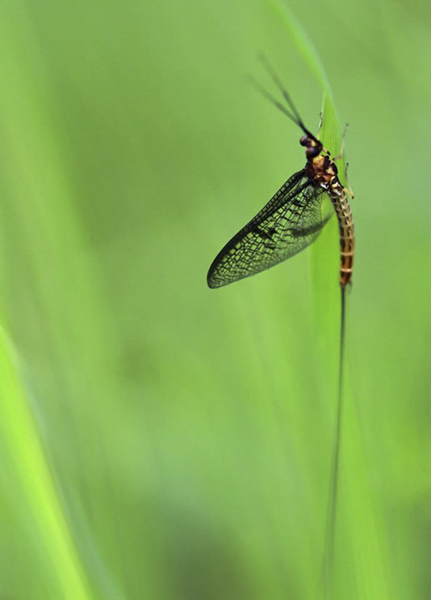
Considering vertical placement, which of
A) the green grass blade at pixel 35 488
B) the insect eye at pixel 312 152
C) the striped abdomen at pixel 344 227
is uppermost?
the insect eye at pixel 312 152

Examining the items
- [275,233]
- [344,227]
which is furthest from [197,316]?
[344,227]

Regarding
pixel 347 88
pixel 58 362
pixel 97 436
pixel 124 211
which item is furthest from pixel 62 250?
pixel 347 88

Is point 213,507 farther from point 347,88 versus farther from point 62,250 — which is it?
point 347,88

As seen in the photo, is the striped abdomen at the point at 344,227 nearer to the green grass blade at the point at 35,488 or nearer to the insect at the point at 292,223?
the insect at the point at 292,223

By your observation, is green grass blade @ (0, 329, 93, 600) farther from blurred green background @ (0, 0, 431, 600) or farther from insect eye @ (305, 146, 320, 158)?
insect eye @ (305, 146, 320, 158)

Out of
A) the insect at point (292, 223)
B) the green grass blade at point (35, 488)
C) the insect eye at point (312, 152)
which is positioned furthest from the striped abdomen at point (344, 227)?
the green grass blade at point (35, 488)

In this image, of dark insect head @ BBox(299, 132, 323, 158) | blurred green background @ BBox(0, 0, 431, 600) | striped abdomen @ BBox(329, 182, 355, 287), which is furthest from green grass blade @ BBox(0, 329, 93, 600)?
dark insect head @ BBox(299, 132, 323, 158)

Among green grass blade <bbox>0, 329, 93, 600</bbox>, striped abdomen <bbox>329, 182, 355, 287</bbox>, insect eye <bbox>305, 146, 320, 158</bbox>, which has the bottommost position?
green grass blade <bbox>0, 329, 93, 600</bbox>

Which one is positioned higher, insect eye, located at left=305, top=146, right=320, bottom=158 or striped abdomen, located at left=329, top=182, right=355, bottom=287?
insect eye, located at left=305, top=146, right=320, bottom=158

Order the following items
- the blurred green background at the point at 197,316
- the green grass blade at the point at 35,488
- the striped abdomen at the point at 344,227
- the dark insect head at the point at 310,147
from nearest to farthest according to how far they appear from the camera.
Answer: the green grass blade at the point at 35,488
the blurred green background at the point at 197,316
the striped abdomen at the point at 344,227
the dark insect head at the point at 310,147
